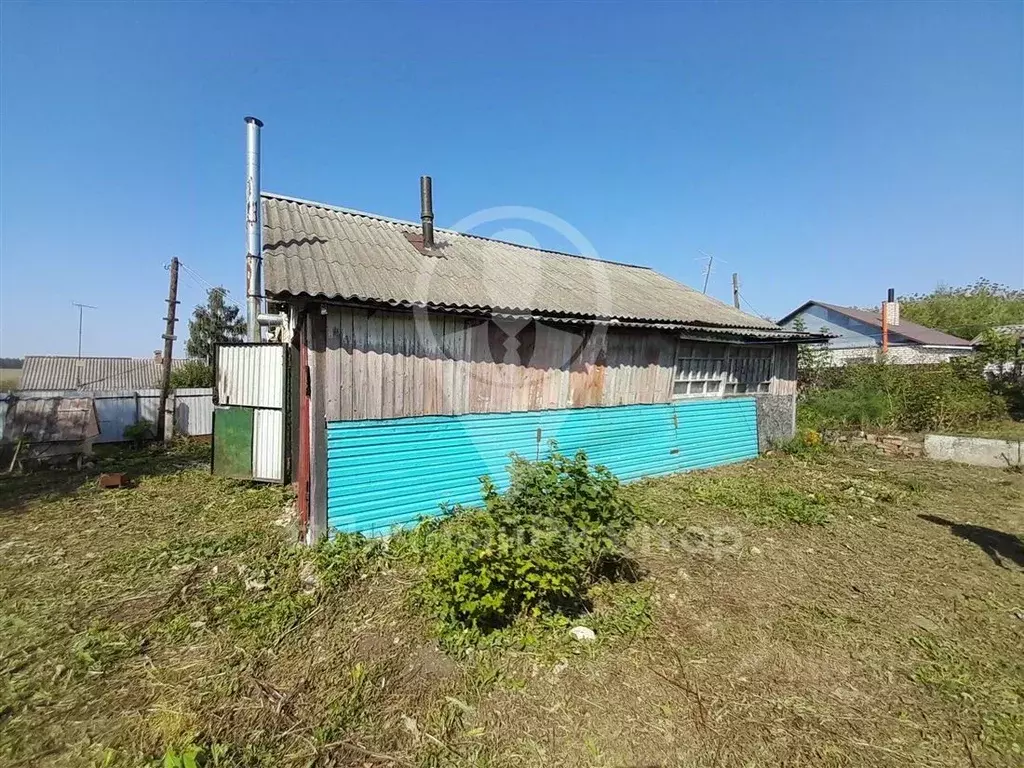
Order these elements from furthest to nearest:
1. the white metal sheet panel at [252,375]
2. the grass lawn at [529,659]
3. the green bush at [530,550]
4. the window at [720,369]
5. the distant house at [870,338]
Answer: the distant house at [870,338] → the window at [720,369] → the white metal sheet panel at [252,375] → the green bush at [530,550] → the grass lawn at [529,659]

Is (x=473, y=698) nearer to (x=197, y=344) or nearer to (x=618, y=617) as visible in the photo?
(x=618, y=617)

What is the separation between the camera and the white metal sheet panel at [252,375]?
748cm

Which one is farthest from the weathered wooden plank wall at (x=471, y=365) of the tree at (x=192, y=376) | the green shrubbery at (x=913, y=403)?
the tree at (x=192, y=376)

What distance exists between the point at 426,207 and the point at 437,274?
6.13 ft

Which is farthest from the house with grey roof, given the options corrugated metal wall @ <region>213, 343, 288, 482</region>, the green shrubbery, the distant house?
the distant house

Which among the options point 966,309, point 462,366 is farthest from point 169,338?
point 966,309

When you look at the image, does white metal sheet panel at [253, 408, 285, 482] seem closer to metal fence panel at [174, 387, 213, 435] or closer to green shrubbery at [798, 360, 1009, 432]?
metal fence panel at [174, 387, 213, 435]

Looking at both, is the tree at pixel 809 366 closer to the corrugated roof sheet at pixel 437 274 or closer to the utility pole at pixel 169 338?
the corrugated roof sheet at pixel 437 274

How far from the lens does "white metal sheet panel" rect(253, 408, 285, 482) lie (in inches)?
300

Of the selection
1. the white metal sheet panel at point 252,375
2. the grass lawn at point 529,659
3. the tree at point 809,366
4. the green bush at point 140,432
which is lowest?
the grass lawn at point 529,659

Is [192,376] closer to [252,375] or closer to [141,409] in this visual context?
[141,409]

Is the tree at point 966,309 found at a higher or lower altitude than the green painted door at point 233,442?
higher

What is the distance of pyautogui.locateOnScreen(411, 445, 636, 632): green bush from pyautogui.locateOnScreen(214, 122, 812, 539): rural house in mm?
1417

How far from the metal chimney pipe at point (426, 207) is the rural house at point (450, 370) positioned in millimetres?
33
